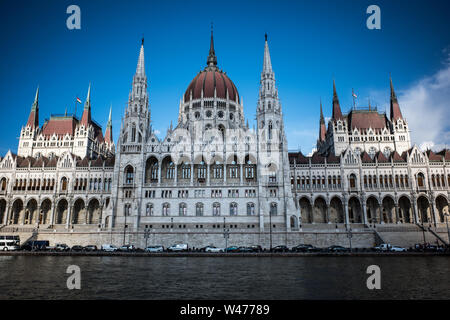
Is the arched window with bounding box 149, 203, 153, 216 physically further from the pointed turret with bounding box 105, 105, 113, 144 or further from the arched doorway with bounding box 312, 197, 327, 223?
the pointed turret with bounding box 105, 105, 113, 144

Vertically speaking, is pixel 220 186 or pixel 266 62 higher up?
pixel 266 62

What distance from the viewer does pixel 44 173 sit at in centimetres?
7181

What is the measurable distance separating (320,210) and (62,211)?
56227 mm

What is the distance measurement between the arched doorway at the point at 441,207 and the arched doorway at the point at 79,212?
7383 cm

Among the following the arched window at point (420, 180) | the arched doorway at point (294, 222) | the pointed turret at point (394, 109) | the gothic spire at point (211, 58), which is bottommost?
the arched doorway at point (294, 222)

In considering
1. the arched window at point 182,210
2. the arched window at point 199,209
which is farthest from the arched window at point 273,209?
the arched window at point 182,210

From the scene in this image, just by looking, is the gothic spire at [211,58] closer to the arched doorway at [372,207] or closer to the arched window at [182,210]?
the arched window at [182,210]

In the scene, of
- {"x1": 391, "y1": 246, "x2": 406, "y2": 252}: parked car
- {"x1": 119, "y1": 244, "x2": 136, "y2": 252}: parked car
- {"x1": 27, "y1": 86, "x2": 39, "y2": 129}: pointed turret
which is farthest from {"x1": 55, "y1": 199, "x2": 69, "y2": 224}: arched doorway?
{"x1": 391, "y1": 246, "x2": 406, "y2": 252}: parked car

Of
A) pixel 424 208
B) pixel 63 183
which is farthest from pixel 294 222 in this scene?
pixel 63 183

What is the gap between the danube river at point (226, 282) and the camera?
69.6ft

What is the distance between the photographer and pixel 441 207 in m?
66.1

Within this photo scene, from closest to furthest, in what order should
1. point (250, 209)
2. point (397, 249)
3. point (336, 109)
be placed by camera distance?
point (397, 249), point (250, 209), point (336, 109)

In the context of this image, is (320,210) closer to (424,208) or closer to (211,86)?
(424,208)

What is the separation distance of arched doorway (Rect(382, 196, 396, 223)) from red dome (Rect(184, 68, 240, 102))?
1636 inches
